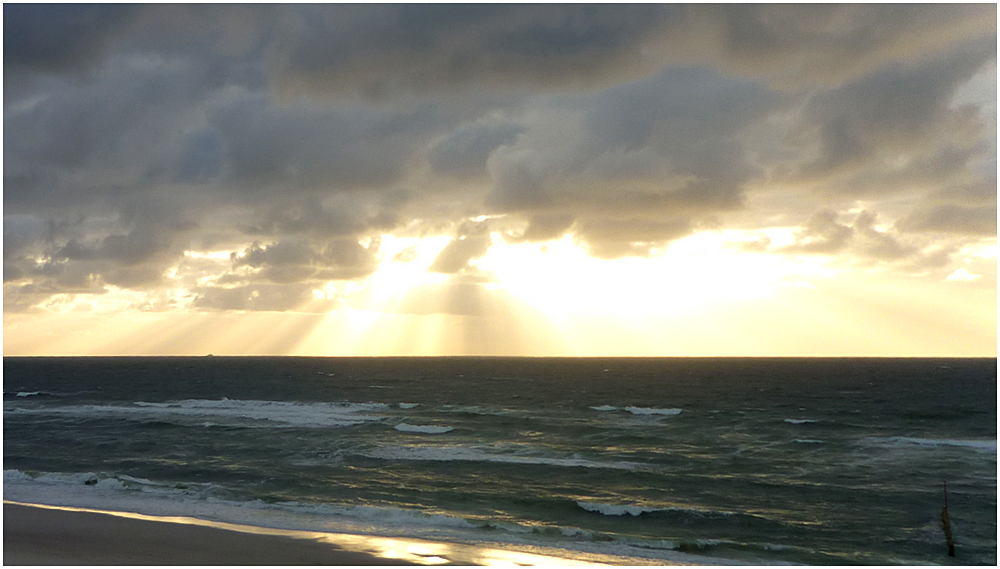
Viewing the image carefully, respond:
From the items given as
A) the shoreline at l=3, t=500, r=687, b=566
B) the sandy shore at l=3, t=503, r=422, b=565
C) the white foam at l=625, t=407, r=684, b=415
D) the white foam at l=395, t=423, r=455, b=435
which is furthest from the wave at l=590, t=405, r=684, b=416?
the sandy shore at l=3, t=503, r=422, b=565

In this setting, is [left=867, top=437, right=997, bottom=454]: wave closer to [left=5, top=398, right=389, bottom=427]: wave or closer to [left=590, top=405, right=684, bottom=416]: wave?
[left=590, top=405, right=684, bottom=416]: wave

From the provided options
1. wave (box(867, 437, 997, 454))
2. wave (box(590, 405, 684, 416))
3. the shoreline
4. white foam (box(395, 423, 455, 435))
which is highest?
the shoreline

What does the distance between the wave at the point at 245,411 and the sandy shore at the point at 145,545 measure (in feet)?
101

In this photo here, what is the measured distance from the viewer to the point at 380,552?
66.3ft

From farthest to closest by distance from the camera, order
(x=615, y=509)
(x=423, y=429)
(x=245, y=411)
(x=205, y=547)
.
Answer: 1. (x=245, y=411)
2. (x=423, y=429)
3. (x=615, y=509)
4. (x=205, y=547)

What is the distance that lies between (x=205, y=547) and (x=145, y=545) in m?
1.87

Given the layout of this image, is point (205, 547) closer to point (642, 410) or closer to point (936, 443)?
point (936, 443)

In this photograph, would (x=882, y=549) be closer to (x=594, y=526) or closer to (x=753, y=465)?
(x=594, y=526)

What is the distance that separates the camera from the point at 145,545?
20422mm

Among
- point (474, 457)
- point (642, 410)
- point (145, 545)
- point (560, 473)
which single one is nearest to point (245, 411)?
point (474, 457)

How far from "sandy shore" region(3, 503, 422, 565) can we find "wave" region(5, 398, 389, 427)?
3092 cm

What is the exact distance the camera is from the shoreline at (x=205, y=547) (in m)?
19.0

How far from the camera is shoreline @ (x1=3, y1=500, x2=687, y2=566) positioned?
1902cm

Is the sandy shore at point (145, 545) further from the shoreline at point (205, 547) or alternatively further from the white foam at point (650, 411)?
the white foam at point (650, 411)
